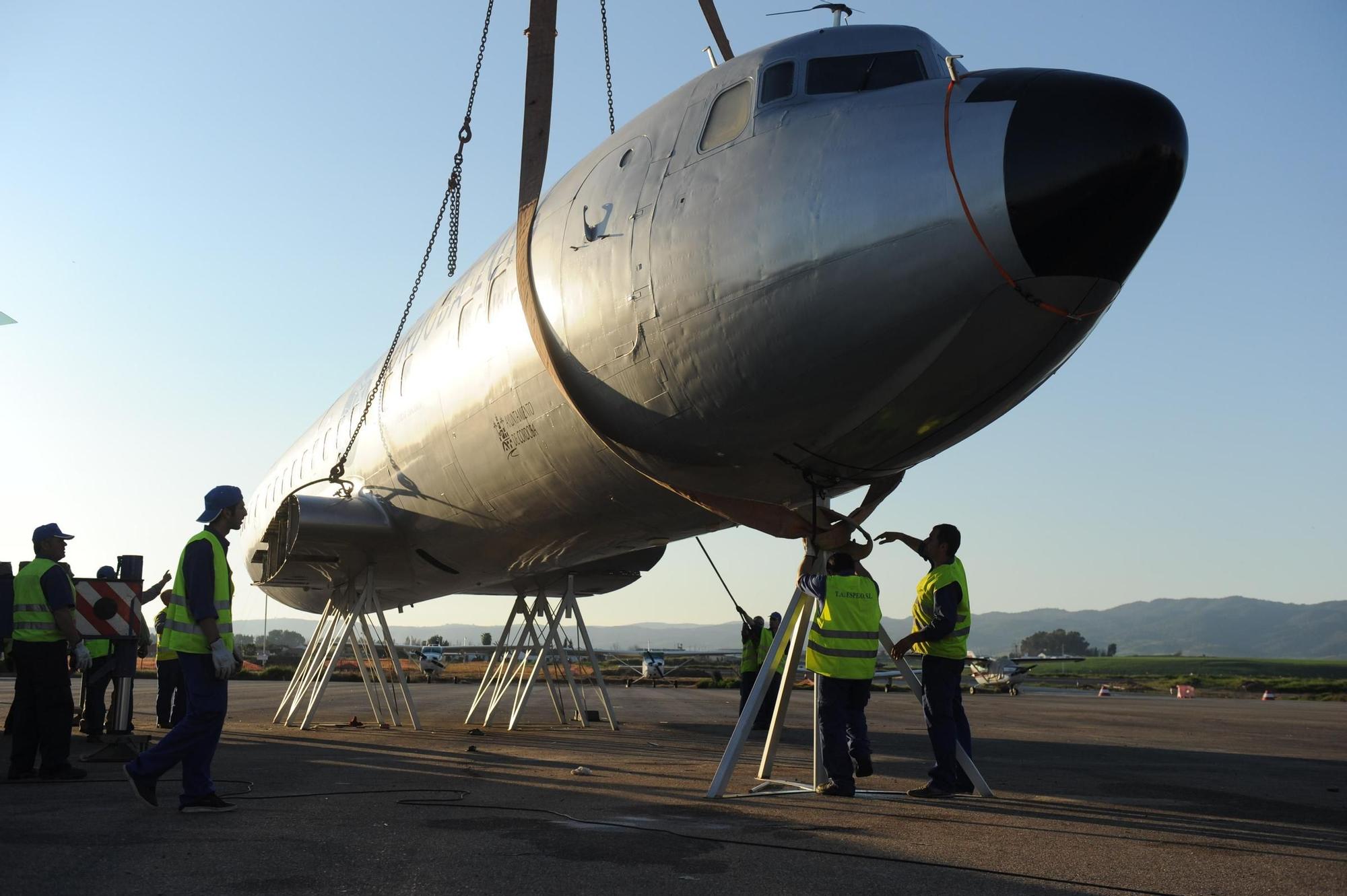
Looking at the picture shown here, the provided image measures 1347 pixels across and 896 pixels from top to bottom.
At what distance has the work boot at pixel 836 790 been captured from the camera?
7066mm

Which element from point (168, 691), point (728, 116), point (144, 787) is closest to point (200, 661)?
point (144, 787)

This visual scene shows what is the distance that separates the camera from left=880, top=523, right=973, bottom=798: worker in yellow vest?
7.30 meters

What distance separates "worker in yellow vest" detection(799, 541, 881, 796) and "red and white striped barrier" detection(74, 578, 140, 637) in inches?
251

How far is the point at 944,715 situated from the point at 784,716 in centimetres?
106

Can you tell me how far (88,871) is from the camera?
4234 millimetres

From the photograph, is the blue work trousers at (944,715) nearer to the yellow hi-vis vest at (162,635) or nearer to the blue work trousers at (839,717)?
the blue work trousers at (839,717)

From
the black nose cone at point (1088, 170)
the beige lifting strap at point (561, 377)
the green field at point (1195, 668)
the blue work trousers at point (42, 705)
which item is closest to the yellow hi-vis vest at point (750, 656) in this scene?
the beige lifting strap at point (561, 377)

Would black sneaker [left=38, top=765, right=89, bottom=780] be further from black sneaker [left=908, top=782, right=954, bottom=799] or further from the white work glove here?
black sneaker [left=908, top=782, right=954, bottom=799]

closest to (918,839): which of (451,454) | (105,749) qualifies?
(451,454)

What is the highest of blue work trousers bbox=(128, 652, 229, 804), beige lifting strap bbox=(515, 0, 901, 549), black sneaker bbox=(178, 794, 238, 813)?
beige lifting strap bbox=(515, 0, 901, 549)

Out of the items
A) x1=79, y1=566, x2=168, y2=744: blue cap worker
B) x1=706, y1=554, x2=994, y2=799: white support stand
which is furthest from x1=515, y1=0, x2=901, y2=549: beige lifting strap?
x1=79, y1=566, x2=168, y2=744: blue cap worker

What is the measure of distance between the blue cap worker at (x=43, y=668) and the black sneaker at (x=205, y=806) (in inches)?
88.5

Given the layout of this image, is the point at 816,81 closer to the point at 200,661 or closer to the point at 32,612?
the point at 200,661

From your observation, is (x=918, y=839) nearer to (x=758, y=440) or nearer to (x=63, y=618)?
(x=758, y=440)
